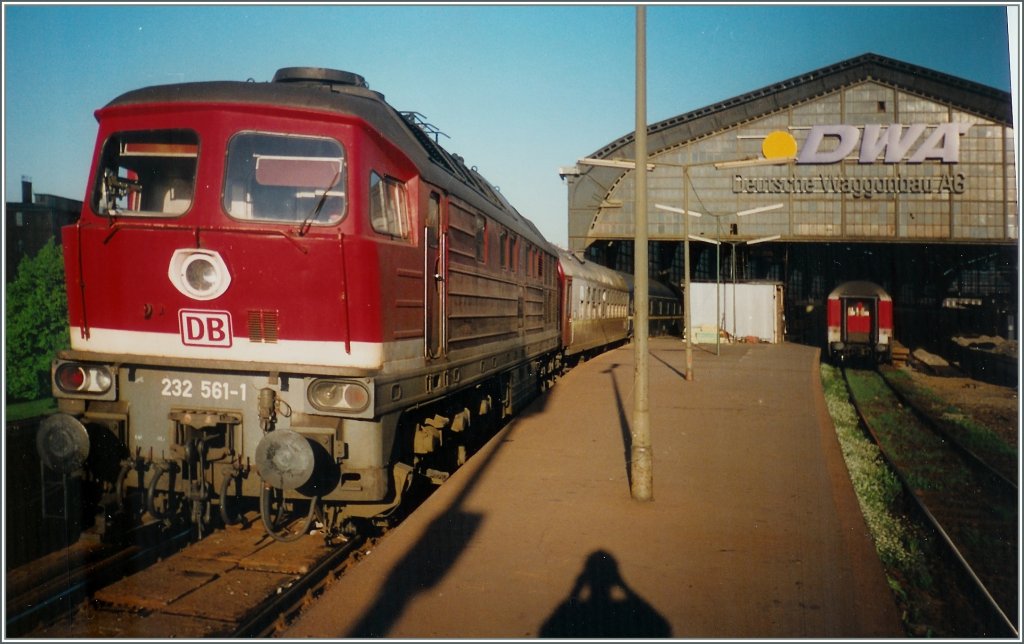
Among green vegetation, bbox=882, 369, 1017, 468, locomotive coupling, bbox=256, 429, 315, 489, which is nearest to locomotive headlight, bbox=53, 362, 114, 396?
locomotive coupling, bbox=256, 429, 315, 489

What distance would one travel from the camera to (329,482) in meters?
5.24

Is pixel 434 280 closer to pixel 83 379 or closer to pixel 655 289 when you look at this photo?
pixel 83 379

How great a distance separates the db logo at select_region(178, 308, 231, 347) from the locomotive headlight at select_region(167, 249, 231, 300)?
13cm

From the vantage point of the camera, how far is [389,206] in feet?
18.6

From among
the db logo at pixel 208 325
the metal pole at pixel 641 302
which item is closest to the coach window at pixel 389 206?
the db logo at pixel 208 325

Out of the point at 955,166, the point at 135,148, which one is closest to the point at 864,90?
the point at 955,166

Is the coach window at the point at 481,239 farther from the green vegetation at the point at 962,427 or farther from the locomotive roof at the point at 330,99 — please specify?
the green vegetation at the point at 962,427

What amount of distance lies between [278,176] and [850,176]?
90.5 feet

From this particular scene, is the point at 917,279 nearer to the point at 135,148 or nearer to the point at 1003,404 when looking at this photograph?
the point at 1003,404

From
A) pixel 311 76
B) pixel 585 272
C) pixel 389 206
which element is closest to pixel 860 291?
pixel 585 272

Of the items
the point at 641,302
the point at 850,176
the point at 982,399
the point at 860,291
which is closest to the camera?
the point at 641,302

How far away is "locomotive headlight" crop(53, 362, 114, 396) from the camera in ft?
17.4

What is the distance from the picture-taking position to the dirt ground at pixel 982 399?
14602 millimetres

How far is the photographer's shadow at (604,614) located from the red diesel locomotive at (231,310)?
1.64m
